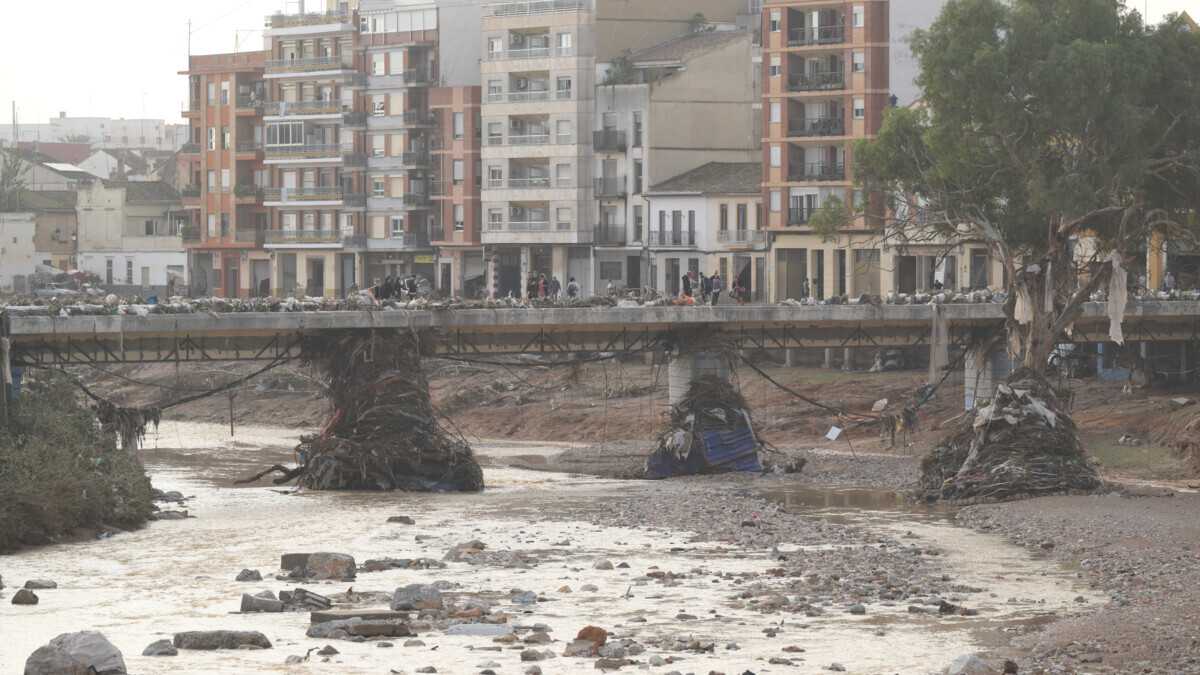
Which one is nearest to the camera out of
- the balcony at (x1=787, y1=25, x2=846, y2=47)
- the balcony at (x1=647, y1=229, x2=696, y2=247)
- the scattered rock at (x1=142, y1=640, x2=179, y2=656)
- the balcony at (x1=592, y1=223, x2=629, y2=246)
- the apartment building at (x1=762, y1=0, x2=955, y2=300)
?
the scattered rock at (x1=142, y1=640, x2=179, y2=656)

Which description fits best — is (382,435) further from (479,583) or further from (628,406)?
(628,406)

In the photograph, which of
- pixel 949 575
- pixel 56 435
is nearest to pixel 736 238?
pixel 56 435

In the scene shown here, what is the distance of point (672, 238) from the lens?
11131 cm

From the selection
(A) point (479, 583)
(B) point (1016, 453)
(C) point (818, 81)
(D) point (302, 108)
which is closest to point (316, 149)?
(D) point (302, 108)

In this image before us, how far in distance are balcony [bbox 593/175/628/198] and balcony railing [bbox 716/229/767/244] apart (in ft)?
25.1

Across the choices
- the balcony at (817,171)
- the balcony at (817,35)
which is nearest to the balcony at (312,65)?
the balcony at (817,35)

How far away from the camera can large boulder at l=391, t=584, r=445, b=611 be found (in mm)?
34500

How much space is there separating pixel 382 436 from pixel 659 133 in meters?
55.3

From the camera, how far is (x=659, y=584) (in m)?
37.9

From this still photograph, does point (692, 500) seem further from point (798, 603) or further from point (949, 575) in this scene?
point (798, 603)

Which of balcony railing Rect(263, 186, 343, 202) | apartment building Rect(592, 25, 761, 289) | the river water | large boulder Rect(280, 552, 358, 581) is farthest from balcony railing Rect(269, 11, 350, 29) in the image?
large boulder Rect(280, 552, 358, 581)

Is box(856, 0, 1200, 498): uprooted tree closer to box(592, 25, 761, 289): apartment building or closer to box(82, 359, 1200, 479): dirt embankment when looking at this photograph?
box(82, 359, 1200, 479): dirt embankment

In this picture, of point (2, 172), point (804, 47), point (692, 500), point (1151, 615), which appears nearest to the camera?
point (1151, 615)

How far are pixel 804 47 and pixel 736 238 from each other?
11227 mm
